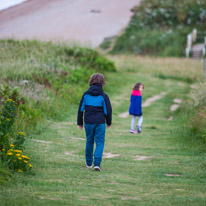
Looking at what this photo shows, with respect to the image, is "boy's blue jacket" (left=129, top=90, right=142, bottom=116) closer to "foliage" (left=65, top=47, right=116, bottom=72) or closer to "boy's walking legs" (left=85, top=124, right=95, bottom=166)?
"boy's walking legs" (left=85, top=124, right=95, bottom=166)

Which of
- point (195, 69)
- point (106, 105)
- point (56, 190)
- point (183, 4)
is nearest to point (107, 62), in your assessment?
point (195, 69)

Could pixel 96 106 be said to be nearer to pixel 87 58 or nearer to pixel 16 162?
pixel 16 162

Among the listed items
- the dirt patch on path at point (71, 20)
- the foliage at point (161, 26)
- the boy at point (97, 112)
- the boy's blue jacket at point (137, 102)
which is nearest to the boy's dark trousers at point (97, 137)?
the boy at point (97, 112)

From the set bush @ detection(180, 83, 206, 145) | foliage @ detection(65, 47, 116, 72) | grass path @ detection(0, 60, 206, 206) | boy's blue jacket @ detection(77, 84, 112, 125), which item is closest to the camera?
grass path @ detection(0, 60, 206, 206)

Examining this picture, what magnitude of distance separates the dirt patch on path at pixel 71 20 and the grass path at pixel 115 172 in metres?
13.0

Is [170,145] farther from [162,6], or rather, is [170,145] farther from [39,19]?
[162,6]

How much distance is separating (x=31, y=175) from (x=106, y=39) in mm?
33554

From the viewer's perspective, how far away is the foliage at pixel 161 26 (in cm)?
3847

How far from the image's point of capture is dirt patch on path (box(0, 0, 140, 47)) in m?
25.3

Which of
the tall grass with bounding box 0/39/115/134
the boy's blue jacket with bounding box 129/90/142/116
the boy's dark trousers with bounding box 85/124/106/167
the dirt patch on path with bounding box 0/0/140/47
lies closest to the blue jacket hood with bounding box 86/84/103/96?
the boy's dark trousers with bounding box 85/124/106/167

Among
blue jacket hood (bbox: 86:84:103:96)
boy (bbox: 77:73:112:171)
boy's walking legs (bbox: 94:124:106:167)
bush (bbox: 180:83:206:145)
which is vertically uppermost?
blue jacket hood (bbox: 86:84:103:96)

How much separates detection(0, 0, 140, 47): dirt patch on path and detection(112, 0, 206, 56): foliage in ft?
4.00

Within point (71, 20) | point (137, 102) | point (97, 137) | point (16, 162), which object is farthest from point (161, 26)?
point (16, 162)

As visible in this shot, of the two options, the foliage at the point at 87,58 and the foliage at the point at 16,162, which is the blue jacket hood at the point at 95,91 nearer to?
the foliage at the point at 16,162
